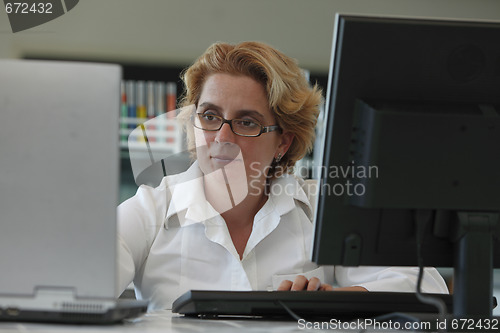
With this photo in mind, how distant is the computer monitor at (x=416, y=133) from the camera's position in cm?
105

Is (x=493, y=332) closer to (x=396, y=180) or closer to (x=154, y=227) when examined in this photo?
(x=396, y=180)

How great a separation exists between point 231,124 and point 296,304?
689 millimetres

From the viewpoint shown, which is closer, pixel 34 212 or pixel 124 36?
pixel 34 212

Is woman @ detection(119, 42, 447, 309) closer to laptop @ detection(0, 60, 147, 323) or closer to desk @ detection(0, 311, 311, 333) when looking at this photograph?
desk @ detection(0, 311, 311, 333)

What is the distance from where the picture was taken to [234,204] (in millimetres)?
1820

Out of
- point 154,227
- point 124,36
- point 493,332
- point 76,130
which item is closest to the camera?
point 76,130

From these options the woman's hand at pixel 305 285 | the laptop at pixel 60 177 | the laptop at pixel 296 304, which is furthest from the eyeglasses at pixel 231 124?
the laptop at pixel 60 177

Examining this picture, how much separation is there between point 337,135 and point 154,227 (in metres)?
0.77

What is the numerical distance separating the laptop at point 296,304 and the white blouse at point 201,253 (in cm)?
32

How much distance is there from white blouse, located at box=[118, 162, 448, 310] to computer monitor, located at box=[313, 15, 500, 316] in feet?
1.63

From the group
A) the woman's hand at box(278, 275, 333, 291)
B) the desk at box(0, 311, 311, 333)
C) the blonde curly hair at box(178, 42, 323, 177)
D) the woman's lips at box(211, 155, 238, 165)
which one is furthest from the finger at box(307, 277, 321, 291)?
the blonde curly hair at box(178, 42, 323, 177)

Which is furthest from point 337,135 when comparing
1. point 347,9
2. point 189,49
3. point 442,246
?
point 347,9

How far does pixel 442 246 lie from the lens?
1156mm

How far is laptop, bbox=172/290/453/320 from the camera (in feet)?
3.85
